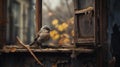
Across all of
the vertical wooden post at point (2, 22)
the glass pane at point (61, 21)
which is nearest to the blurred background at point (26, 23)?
the glass pane at point (61, 21)

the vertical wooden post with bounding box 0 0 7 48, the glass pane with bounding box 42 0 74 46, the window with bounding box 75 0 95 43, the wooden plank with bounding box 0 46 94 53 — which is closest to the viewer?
the wooden plank with bounding box 0 46 94 53

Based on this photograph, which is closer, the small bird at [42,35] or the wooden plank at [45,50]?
the wooden plank at [45,50]

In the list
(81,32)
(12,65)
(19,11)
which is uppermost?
(19,11)

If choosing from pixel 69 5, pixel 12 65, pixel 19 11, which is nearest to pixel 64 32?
pixel 69 5

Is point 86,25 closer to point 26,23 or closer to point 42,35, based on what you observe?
point 42,35

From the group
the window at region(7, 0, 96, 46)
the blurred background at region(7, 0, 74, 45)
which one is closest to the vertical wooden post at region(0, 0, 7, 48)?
the window at region(7, 0, 96, 46)

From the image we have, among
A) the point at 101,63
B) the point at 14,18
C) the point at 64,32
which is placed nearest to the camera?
the point at 101,63

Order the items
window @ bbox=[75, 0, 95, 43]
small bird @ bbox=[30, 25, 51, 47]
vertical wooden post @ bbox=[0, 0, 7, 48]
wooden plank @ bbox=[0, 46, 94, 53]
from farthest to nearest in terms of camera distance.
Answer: vertical wooden post @ bbox=[0, 0, 7, 48]
small bird @ bbox=[30, 25, 51, 47]
window @ bbox=[75, 0, 95, 43]
wooden plank @ bbox=[0, 46, 94, 53]

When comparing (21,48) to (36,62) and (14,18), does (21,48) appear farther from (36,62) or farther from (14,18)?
(14,18)

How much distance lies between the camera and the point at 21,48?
7.91m

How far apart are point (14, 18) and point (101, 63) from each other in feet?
26.1

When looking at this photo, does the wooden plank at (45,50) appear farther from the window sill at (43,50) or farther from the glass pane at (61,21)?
the glass pane at (61,21)

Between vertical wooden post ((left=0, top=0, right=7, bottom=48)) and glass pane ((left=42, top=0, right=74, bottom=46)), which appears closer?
vertical wooden post ((left=0, top=0, right=7, bottom=48))

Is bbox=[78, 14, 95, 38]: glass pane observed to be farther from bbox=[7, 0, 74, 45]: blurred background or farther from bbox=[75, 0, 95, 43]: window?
bbox=[7, 0, 74, 45]: blurred background
